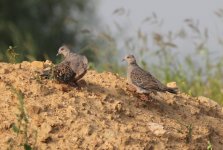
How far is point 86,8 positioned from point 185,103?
58.6 ft

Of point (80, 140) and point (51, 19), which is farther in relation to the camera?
point (51, 19)

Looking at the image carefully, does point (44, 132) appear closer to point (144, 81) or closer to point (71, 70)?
point (71, 70)

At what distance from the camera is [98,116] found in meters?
7.59

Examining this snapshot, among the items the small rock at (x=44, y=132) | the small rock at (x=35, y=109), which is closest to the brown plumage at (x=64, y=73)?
the small rock at (x=35, y=109)

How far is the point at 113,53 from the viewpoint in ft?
41.4

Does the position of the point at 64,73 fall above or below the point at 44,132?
above

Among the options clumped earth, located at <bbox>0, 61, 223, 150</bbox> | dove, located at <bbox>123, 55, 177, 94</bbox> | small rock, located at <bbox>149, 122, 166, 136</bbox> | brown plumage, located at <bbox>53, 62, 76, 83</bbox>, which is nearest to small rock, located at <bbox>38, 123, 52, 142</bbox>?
clumped earth, located at <bbox>0, 61, 223, 150</bbox>

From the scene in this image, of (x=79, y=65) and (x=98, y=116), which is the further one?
(x=79, y=65)

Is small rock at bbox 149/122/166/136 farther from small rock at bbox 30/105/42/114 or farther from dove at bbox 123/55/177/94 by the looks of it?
small rock at bbox 30/105/42/114

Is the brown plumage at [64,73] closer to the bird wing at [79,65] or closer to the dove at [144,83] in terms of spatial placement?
the bird wing at [79,65]

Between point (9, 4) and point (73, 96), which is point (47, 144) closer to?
point (73, 96)

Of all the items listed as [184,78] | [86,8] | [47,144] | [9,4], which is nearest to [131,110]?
[47,144]

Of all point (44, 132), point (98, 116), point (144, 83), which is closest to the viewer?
point (44, 132)

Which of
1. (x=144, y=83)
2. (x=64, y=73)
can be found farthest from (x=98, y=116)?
A: (x=144, y=83)
